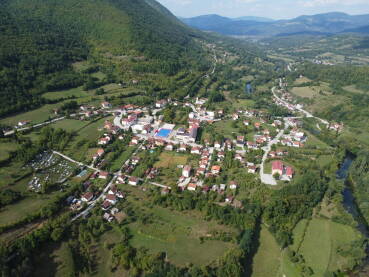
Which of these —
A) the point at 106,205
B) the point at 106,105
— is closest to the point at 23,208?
the point at 106,205

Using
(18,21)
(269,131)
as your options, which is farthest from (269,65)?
(18,21)

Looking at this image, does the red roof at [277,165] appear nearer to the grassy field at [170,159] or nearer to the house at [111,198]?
the grassy field at [170,159]

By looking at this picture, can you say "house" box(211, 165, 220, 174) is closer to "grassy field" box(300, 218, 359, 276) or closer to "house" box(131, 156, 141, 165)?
"house" box(131, 156, 141, 165)

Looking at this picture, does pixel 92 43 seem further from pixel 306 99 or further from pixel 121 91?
pixel 306 99

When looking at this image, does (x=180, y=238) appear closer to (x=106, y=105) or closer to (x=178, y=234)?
(x=178, y=234)

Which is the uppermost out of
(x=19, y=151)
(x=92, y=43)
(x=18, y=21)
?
(x=18, y=21)
